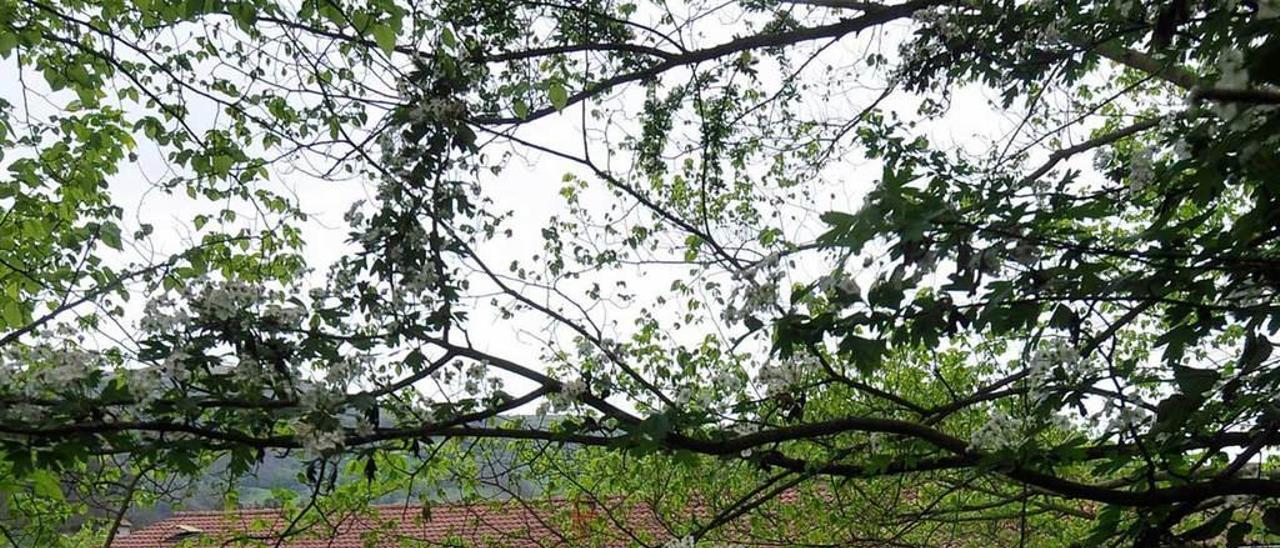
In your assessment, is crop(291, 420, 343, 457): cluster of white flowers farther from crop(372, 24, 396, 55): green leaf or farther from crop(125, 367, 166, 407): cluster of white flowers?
crop(372, 24, 396, 55): green leaf

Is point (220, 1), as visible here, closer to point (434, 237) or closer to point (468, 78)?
point (468, 78)

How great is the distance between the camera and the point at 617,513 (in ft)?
16.8

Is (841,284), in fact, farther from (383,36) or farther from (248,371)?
(383,36)

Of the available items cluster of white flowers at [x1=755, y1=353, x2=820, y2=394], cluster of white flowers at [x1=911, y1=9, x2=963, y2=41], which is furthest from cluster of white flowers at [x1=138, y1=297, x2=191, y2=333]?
cluster of white flowers at [x1=911, y1=9, x2=963, y2=41]

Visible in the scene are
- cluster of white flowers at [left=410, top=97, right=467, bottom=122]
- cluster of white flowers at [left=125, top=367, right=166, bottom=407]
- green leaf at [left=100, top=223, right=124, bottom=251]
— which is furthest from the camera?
green leaf at [left=100, top=223, right=124, bottom=251]

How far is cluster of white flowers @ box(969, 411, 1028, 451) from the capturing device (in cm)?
213

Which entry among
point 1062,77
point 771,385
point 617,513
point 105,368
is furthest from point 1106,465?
point 617,513

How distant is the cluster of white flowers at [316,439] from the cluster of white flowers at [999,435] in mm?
1273

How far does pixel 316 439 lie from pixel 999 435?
1348mm

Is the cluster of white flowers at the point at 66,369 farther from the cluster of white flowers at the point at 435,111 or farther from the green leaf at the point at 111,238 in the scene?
the green leaf at the point at 111,238

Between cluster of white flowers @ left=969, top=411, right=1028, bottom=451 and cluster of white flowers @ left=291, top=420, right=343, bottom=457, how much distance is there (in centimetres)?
127

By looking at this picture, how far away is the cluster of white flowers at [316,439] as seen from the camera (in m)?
1.98

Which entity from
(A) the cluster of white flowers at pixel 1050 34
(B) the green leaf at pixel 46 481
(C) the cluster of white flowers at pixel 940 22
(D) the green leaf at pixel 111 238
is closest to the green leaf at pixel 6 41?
(D) the green leaf at pixel 111 238

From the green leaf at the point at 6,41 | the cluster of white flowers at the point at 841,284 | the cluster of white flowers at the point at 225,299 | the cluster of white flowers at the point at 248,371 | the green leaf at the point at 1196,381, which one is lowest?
the green leaf at the point at 1196,381
